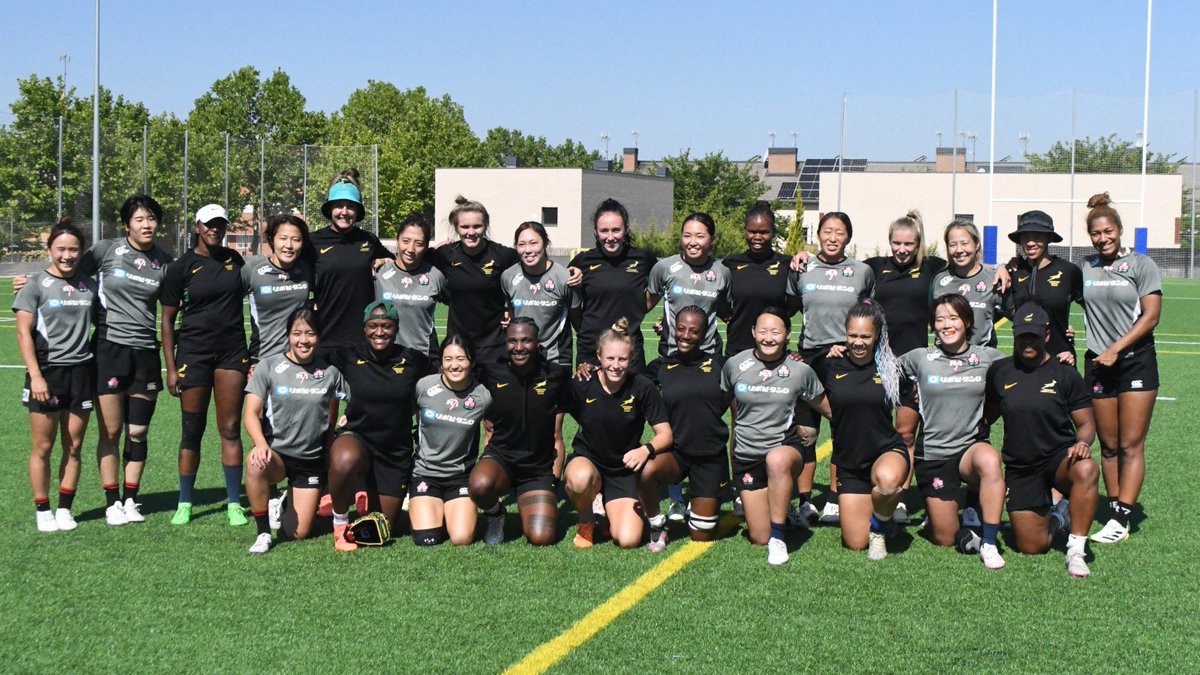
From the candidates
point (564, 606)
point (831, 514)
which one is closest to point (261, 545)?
point (564, 606)

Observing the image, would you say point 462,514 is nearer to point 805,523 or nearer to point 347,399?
point 347,399

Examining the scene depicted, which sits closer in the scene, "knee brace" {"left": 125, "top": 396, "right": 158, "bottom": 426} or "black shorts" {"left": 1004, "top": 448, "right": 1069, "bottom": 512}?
"black shorts" {"left": 1004, "top": 448, "right": 1069, "bottom": 512}

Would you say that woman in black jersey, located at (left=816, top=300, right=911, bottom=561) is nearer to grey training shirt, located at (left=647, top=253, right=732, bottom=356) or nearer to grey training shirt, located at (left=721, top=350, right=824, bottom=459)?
grey training shirt, located at (left=721, top=350, right=824, bottom=459)

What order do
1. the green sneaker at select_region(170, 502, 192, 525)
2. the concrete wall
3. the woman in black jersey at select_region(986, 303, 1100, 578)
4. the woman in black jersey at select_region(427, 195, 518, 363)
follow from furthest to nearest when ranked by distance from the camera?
1. the concrete wall
2. the woman in black jersey at select_region(427, 195, 518, 363)
3. the green sneaker at select_region(170, 502, 192, 525)
4. the woman in black jersey at select_region(986, 303, 1100, 578)

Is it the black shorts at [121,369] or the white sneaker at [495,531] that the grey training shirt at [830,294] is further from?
the black shorts at [121,369]

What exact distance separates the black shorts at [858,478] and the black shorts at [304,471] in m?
2.67

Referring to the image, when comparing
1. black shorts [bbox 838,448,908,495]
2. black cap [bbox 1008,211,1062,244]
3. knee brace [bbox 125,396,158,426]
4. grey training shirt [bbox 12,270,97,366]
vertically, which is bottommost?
black shorts [bbox 838,448,908,495]

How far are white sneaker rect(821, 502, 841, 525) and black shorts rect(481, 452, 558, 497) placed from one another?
1.52 m

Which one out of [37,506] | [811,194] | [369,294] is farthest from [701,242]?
[811,194]

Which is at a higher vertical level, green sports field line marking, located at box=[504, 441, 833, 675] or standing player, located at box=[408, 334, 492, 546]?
standing player, located at box=[408, 334, 492, 546]

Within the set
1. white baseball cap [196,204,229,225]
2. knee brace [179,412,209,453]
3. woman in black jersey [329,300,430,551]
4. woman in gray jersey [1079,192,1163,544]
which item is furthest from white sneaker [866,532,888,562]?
white baseball cap [196,204,229,225]

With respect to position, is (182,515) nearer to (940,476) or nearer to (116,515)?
(116,515)

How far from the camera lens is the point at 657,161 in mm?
87625

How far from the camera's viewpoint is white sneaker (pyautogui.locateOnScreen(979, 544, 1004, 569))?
18.5 feet
